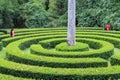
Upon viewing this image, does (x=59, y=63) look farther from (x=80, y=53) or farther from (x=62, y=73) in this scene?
(x=80, y=53)

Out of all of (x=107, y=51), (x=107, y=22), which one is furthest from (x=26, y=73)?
Result: (x=107, y=22)

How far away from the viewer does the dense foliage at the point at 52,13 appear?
36688 mm

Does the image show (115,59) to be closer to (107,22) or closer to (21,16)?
(107,22)

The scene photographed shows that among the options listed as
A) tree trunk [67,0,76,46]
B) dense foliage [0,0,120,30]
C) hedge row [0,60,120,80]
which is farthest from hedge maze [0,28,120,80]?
dense foliage [0,0,120,30]

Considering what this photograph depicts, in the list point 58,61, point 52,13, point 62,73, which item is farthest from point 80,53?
point 52,13

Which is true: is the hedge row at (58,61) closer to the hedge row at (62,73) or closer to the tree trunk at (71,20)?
the hedge row at (62,73)

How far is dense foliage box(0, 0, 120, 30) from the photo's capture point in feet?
120

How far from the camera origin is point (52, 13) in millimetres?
48031

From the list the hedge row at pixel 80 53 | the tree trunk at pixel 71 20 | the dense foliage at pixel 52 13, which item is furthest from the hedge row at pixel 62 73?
the dense foliage at pixel 52 13

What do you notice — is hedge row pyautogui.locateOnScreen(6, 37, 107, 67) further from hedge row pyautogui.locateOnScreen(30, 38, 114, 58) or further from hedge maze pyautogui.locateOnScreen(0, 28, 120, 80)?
hedge row pyautogui.locateOnScreen(30, 38, 114, 58)

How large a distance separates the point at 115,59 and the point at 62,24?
28184 mm

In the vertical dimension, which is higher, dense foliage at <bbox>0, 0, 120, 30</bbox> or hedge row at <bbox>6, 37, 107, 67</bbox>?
dense foliage at <bbox>0, 0, 120, 30</bbox>

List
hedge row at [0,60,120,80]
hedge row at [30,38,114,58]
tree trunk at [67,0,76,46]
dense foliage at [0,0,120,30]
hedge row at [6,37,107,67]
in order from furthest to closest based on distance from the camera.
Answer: dense foliage at [0,0,120,30] < tree trunk at [67,0,76,46] < hedge row at [30,38,114,58] < hedge row at [6,37,107,67] < hedge row at [0,60,120,80]

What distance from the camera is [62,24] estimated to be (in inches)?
1763
